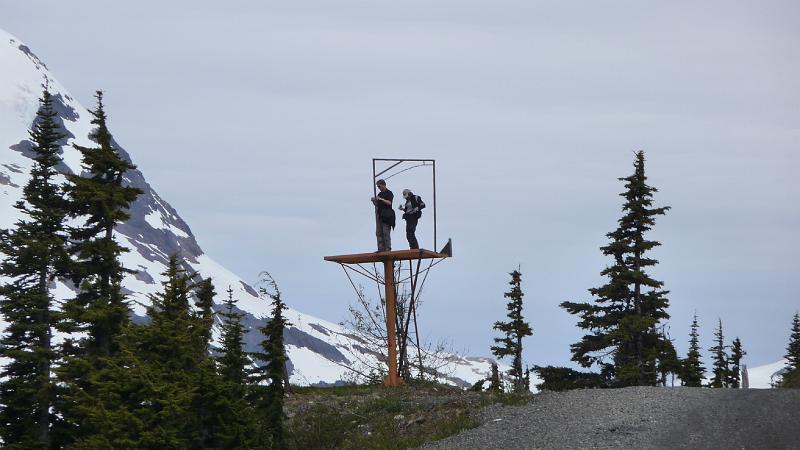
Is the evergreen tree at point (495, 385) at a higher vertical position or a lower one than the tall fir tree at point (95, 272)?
lower

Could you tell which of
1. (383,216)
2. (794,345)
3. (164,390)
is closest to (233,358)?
(164,390)

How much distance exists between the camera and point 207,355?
3172 cm

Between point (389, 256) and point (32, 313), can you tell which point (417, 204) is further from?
point (32, 313)

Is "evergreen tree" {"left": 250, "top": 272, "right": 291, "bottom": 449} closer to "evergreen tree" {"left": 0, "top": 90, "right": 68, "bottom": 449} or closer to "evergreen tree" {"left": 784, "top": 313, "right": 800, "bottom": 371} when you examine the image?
"evergreen tree" {"left": 0, "top": 90, "right": 68, "bottom": 449}

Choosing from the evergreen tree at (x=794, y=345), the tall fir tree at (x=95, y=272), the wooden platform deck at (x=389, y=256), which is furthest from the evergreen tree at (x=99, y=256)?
the evergreen tree at (x=794, y=345)

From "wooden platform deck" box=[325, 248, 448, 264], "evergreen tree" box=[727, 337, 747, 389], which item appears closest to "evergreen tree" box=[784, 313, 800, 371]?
"evergreen tree" box=[727, 337, 747, 389]

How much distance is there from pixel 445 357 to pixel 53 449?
18809 mm

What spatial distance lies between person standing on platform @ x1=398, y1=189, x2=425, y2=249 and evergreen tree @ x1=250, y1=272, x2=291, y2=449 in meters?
5.24

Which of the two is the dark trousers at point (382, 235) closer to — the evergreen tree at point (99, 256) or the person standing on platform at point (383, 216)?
the person standing on platform at point (383, 216)

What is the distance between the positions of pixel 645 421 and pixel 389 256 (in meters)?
12.7

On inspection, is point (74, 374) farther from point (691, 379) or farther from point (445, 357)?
point (691, 379)

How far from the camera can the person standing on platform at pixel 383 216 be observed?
37875mm

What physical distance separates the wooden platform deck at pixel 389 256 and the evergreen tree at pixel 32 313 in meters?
9.36

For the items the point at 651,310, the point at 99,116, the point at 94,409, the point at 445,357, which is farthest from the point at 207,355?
the point at 651,310
